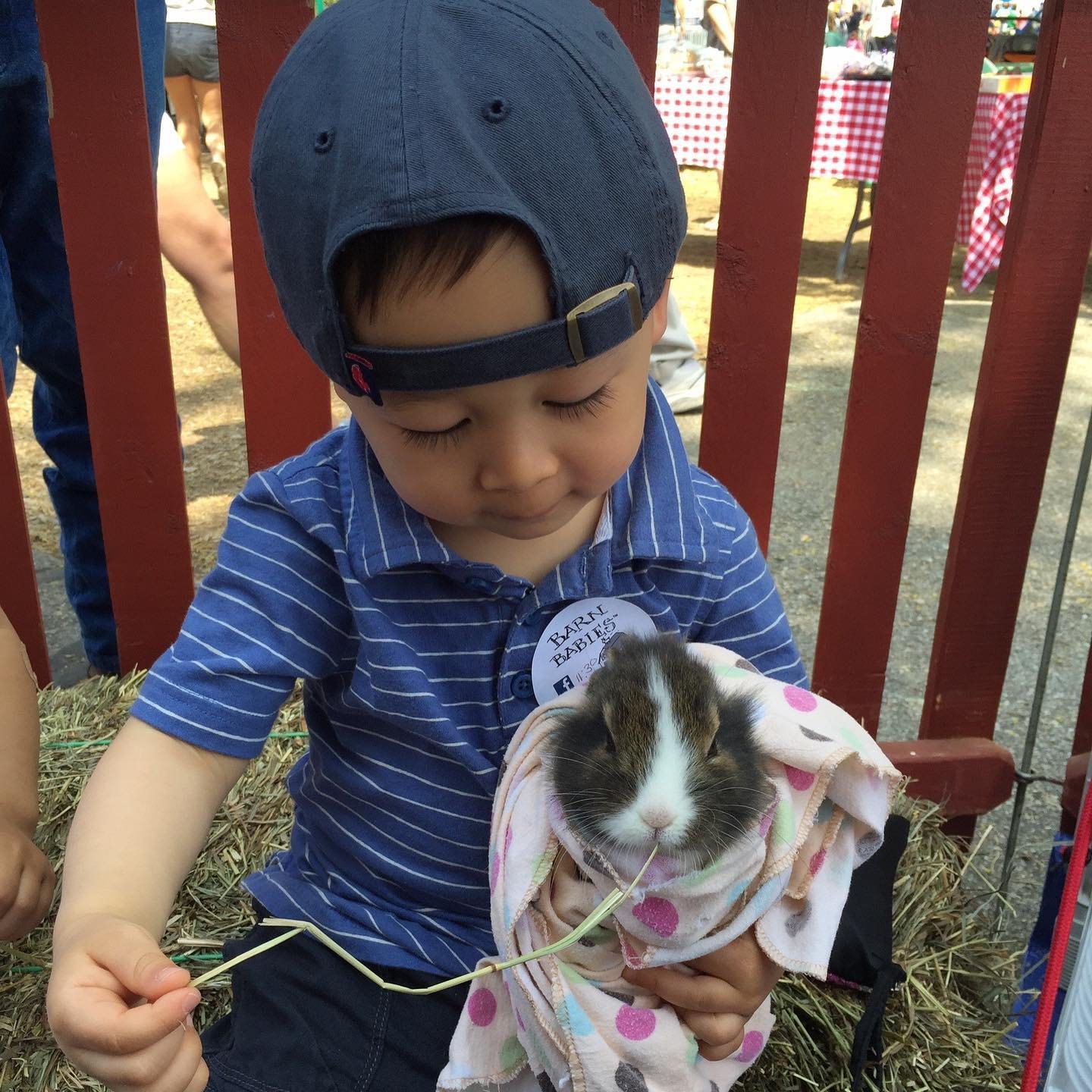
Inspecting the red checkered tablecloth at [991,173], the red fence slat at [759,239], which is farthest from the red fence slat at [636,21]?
the red checkered tablecloth at [991,173]

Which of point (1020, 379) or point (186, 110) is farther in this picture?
point (186, 110)

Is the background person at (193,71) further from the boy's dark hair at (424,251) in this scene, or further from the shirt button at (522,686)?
the boy's dark hair at (424,251)

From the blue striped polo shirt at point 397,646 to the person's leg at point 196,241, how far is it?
1.44m

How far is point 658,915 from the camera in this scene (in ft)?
3.87

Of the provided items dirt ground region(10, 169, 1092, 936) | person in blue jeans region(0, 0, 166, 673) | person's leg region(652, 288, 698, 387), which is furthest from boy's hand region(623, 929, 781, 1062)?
person's leg region(652, 288, 698, 387)

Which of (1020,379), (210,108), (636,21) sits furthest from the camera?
(210,108)

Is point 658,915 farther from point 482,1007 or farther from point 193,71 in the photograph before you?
point 193,71

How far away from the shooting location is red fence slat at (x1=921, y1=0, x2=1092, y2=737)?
6.35 feet

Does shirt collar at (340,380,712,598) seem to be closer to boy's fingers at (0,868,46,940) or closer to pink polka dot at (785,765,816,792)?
pink polka dot at (785,765,816,792)

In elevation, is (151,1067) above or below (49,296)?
below

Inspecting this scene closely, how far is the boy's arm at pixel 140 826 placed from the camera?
4.00ft

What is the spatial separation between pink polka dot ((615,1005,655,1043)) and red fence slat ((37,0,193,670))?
4.95ft

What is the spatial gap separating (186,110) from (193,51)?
137 centimetres

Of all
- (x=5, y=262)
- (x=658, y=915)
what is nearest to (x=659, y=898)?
(x=658, y=915)
